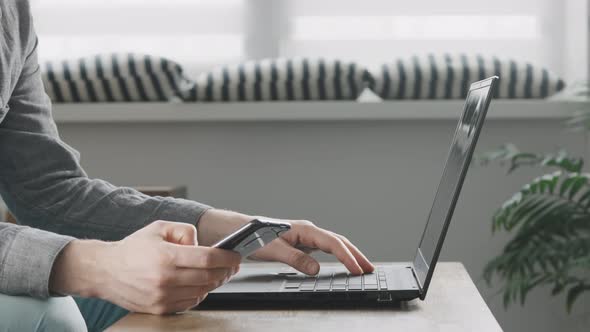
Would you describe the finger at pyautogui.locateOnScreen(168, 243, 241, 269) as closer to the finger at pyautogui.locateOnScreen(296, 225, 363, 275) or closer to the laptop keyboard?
the laptop keyboard

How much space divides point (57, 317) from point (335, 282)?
30 centimetres

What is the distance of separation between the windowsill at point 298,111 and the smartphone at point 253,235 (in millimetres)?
1447

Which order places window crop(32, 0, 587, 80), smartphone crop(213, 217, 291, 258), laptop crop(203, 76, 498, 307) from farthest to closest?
window crop(32, 0, 587, 80) → laptop crop(203, 76, 498, 307) → smartphone crop(213, 217, 291, 258)

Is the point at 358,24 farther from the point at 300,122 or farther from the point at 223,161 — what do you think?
the point at 223,161

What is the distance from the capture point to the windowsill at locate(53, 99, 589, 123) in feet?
7.14

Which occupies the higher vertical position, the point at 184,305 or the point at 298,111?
the point at 184,305

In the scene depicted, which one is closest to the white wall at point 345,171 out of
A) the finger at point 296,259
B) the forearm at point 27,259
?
the finger at point 296,259

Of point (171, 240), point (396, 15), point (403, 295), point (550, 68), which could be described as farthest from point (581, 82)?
point (171, 240)

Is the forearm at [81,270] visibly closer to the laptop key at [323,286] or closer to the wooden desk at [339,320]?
the wooden desk at [339,320]

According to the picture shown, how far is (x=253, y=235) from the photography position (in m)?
0.73

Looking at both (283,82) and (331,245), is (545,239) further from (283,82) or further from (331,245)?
(331,245)

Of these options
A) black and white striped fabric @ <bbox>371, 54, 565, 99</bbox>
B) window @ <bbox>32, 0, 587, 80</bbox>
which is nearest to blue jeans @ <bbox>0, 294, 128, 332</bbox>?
black and white striped fabric @ <bbox>371, 54, 565, 99</bbox>

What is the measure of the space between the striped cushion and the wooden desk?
1.39 m

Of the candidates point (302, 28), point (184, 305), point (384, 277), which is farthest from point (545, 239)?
point (184, 305)
